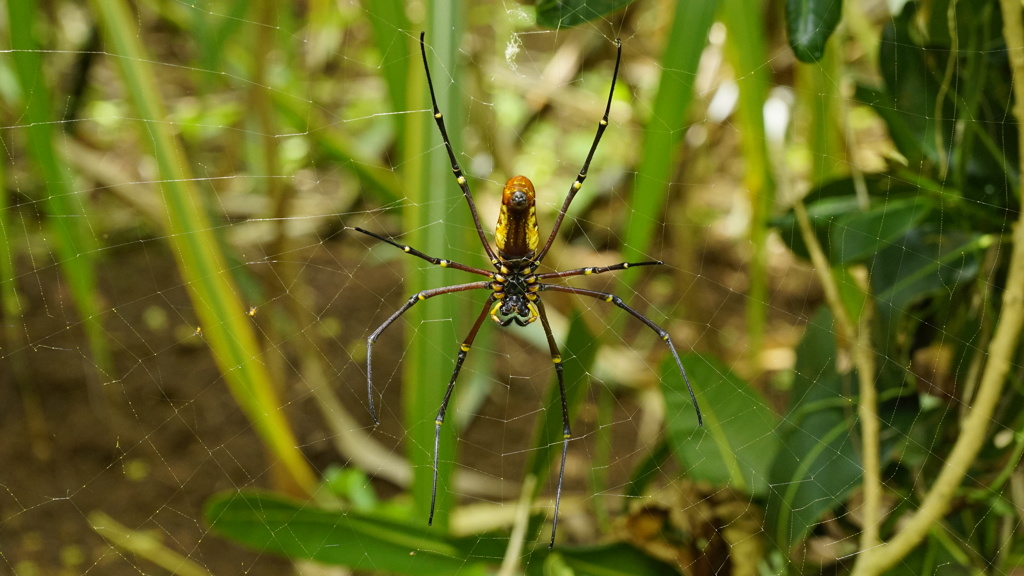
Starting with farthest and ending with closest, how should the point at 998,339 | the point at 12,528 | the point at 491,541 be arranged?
1. the point at 12,528
2. the point at 491,541
3. the point at 998,339

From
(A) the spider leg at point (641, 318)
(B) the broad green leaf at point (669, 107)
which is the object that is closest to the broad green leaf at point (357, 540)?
(A) the spider leg at point (641, 318)

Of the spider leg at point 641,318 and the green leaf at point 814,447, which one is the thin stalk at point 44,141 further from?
the green leaf at point 814,447

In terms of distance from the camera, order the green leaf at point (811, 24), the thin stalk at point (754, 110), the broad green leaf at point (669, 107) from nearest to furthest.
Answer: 1. the green leaf at point (811, 24)
2. the broad green leaf at point (669, 107)
3. the thin stalk at point (754, 110)

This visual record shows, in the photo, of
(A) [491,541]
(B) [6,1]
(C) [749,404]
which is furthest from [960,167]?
(B) [6,1]

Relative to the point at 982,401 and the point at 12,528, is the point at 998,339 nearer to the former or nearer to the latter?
the point at 982,401

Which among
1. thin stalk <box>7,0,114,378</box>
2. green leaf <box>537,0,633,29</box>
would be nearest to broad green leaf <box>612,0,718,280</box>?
green leaf <box>537,0,633,29</box>

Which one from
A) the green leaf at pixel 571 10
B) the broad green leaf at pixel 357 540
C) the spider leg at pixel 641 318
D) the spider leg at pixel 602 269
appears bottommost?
the broad green leaf at pixel 357 540

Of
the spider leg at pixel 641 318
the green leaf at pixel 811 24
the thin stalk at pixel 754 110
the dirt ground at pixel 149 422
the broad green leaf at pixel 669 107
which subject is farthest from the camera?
the dirt ground at pixel 149 422
